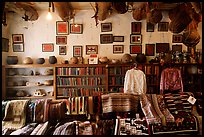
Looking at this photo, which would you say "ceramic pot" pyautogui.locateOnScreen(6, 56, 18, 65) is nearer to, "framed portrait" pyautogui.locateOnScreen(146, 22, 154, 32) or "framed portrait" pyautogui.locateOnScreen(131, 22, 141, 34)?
"framed portrait" pyautogui.locateOnScreen(131, 22, 141, 34)

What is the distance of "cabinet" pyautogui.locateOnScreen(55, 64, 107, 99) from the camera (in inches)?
197

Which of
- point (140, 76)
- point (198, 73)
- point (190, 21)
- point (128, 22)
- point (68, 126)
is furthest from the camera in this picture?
point (128, 22)

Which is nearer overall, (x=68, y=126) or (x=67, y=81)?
(x=68, y=126)

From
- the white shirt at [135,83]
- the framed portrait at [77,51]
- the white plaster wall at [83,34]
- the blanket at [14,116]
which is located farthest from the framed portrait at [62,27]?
the blanket at [14,116]

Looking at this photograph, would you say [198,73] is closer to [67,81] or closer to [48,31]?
[67,81]

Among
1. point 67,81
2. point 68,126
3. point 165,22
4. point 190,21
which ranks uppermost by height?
point 165,22

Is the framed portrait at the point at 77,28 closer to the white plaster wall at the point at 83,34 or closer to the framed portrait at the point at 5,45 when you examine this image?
the white plaster wall at the point at 83,34

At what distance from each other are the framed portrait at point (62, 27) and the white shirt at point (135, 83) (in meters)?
2.29

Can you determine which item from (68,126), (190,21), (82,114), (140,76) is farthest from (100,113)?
(190,21)

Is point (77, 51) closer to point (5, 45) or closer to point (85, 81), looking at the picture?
point (85, 81)

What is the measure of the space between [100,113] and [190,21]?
95.0 inches

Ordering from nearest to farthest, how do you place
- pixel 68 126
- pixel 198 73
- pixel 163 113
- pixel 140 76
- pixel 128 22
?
pixel 68 126 → pixel 163 113 → pixel 140 76 → pixel 198 73 → pixel 128 22

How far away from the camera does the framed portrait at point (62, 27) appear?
211 inches

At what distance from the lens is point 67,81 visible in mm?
5051
